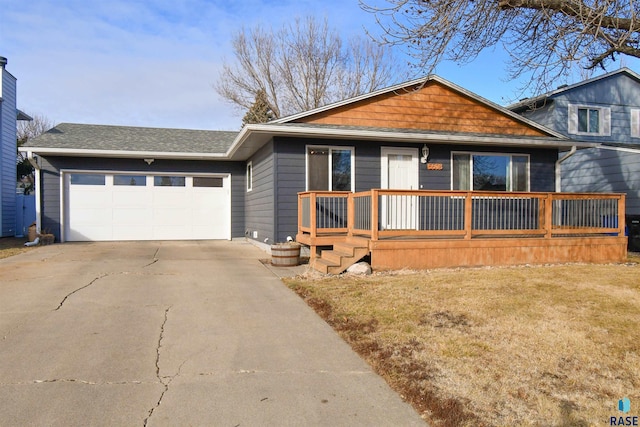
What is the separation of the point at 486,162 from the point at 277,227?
599cm

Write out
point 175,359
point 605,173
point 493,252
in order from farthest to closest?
point 605,173 < point 493,252 < point 175,359

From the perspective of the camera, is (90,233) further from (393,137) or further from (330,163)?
(393,137)

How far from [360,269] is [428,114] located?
5.70 m

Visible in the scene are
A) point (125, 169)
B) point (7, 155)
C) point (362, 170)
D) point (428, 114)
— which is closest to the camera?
point (362, 170)

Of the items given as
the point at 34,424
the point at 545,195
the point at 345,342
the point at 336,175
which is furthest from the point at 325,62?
the point at 34,424

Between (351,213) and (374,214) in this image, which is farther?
(351,213)

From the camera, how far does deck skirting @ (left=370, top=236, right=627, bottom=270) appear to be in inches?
330

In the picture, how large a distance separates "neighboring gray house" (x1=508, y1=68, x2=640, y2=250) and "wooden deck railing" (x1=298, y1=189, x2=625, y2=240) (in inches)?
286

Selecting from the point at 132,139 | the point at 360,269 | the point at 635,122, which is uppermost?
the point at 635,122

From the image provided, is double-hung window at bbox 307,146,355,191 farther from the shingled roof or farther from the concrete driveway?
the shingled roof

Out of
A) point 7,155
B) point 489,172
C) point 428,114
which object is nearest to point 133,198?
point 7,155

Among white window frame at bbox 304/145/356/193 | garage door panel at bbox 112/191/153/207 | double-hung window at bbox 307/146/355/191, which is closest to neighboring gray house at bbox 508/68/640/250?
white window frame at bbox 304/145/356/193

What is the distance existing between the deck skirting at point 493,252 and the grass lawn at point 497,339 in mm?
759

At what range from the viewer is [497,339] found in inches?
179
